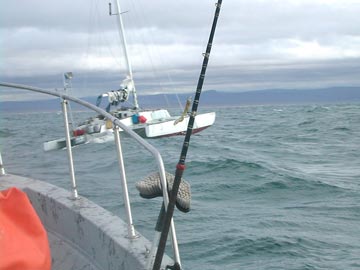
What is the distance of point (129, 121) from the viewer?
2725 centimetres

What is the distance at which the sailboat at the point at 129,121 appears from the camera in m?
25.6

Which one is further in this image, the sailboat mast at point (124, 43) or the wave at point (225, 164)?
the sailboat mast at point (124, 43)

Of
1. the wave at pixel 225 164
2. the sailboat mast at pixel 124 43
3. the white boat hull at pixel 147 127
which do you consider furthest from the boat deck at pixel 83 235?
the sailboat mast at pixel 124 43

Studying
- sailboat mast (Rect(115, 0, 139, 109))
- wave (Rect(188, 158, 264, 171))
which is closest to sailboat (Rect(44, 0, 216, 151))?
sailboat mast (Rect(115, 0, 139, 109))

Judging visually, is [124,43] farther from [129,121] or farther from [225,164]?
[225,164]

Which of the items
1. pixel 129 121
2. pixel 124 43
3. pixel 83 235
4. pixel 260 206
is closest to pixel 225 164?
pixel 260 206

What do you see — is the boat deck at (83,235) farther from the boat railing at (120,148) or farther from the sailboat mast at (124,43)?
the sailboat mast at (124,43)

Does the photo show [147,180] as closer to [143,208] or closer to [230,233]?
[230,233]

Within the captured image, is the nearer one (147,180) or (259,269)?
(147,180)

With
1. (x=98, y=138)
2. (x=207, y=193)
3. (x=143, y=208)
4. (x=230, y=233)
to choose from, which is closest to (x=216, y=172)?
(x=207, y=193)

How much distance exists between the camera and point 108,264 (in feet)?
9.98

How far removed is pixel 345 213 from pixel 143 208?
10.7ft

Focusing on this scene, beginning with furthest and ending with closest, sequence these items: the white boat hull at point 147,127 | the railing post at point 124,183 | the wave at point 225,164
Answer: the white boat hull at point 147,127, the wave at point 225,164, the railing post at point 124,183

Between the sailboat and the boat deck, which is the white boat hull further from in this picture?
the boat deck
